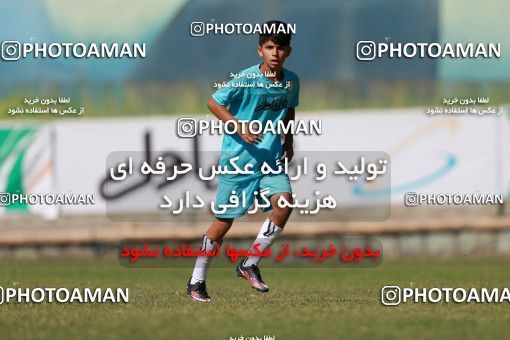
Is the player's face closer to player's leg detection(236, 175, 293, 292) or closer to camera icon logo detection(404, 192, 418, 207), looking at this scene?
player's leg detection(236, 175, 293, 292)

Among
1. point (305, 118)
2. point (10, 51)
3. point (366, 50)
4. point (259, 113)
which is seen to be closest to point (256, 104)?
point (259, 113)

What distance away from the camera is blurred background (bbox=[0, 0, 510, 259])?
2183 cm

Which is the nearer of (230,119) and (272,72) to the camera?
(230,119)

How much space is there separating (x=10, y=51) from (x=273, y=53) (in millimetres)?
3353

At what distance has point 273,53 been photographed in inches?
443

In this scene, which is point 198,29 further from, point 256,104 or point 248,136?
point 248,136

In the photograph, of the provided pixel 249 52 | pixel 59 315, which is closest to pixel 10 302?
pixel 59 315

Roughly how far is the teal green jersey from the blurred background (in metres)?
9.84

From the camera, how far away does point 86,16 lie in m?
21.7

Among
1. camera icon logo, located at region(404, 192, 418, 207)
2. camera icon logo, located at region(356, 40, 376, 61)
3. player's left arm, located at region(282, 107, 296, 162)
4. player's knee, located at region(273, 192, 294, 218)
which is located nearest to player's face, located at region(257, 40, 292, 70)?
player's left arm, located at region(282, 107, 296, 162)

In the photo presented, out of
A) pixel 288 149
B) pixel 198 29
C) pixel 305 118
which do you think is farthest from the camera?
pixel 305 118

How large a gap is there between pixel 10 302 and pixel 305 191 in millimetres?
2613

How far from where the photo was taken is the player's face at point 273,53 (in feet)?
36.8

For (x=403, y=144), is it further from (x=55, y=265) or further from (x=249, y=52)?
(x=55, y=265)
